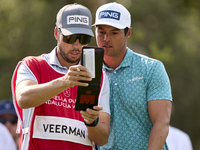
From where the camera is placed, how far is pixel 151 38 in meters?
13.1

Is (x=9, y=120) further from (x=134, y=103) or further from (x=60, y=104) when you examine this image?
(x=60, y=104)

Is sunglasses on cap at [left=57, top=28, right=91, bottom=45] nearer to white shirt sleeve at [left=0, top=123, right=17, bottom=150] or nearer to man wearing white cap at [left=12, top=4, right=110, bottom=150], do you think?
man wearing white cap at [left=12, top=4, right=110, bottom=150]

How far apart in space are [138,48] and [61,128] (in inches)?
310

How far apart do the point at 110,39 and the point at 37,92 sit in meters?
1.34

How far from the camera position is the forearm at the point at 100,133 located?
4.61 metres

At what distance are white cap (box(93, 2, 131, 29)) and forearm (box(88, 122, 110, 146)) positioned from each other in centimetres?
115

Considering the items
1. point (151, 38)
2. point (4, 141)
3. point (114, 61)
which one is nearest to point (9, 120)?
point (4, 141)

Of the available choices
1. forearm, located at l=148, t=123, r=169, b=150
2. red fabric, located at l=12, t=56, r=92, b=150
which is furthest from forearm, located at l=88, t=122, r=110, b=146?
forearm, located at l=148, t=123, r=169, b=150

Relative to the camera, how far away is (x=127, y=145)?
5.07m

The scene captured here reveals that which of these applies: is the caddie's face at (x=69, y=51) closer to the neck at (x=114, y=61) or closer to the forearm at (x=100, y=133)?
the neck at (x=114, y=61)

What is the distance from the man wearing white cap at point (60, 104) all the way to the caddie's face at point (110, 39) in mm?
364

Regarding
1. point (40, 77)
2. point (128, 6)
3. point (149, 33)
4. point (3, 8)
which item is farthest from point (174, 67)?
point (40, 77)

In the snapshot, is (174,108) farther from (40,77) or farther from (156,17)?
(40,77)

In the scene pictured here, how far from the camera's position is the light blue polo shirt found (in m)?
5.07
